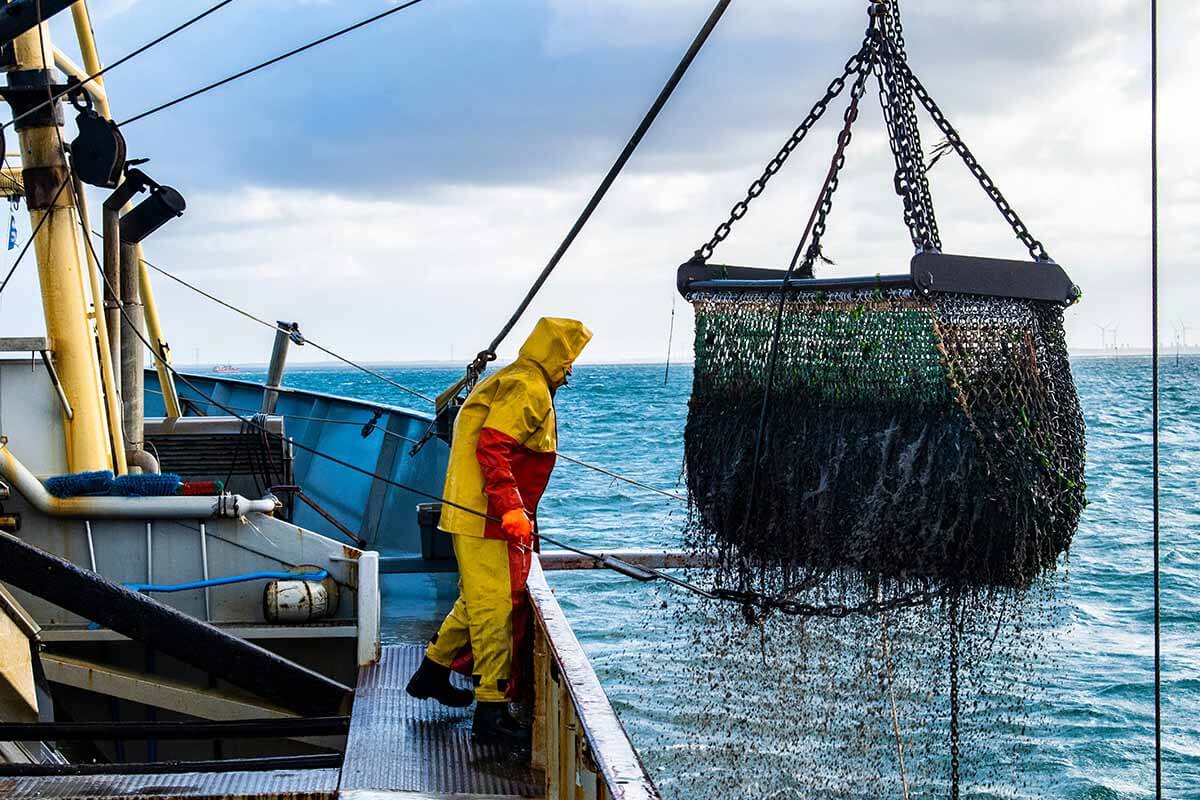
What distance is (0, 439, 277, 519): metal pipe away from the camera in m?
5.96

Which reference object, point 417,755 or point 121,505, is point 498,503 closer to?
point 417,755

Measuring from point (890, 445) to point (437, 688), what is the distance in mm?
1899

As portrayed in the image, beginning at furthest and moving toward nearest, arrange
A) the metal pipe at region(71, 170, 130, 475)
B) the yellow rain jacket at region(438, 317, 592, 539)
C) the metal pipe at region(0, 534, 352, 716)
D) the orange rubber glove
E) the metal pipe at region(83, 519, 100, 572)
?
the metal pipe at region(71, 170, 130, 475), the metal pipe at region(83, 519, 100, 572), the metal pipe at region(0, 534, 352, 716), the yellow rain jacket at region(438, 317, 592, 539), the orange rubber glove

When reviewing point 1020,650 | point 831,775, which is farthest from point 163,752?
point 1020,650

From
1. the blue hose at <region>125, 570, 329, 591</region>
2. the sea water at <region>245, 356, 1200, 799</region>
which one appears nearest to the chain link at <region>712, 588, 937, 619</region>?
the sea water at <region>245, 356, 1200, 799</region>

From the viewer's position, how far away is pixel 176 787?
411 cm

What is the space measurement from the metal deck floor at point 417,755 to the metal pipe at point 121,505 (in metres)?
1.22

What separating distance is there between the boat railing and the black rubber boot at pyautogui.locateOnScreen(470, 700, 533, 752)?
0.20 meters

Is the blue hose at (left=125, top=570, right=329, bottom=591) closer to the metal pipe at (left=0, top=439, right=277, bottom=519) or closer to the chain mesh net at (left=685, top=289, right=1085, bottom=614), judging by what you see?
the metal pipe at (left=0, top=439, right=277, bottom=519)

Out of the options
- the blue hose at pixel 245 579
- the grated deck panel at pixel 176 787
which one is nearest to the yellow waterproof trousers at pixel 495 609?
the grated deck panel at pixel 176 787

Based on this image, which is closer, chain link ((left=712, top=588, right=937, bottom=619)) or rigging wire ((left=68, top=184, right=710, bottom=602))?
rigging wire ((left=68, top=184, right=710, bottom=602))

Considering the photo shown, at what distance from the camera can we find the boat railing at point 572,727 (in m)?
2.57

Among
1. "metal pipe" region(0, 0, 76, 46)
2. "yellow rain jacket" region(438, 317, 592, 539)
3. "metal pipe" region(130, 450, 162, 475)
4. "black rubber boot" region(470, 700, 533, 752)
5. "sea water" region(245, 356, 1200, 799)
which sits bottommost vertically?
"sea water" region(245, 356, 1200, 799)

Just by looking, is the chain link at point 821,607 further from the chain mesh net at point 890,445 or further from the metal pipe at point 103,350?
the metal pipe at point 103,350
